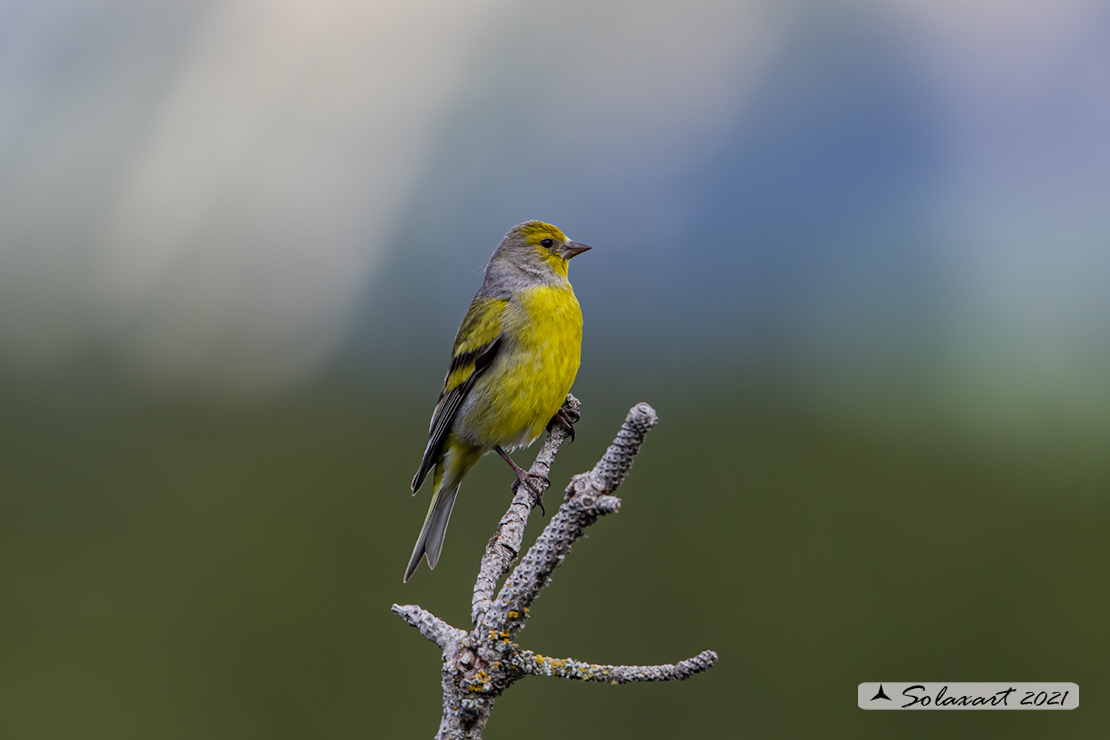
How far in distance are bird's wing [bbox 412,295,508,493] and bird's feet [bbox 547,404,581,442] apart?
2.02 ft

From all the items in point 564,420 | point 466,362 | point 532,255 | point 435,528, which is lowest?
point 435,528

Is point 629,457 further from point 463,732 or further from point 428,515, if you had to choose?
point 428,515

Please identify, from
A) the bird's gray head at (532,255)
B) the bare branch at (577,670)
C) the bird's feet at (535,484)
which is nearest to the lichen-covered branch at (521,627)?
the bare branch at (577,670)

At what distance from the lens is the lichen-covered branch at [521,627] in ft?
7.71

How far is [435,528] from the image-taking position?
5.21 m

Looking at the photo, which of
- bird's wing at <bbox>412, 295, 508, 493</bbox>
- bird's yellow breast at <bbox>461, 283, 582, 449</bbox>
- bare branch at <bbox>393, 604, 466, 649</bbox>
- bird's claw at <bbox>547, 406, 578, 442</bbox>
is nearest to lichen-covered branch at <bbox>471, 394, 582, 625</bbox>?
bare branch at <bbox>393, 604, 466, 649</bbox>

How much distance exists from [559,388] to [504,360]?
1.45 feet

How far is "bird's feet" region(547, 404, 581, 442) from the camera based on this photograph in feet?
15.7

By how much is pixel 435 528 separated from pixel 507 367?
3.58ft

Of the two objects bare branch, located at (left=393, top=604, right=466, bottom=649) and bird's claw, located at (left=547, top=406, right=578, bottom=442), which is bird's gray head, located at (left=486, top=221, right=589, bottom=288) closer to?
bird's claw, located at (left=547, top=406, right=578, bottom=442)

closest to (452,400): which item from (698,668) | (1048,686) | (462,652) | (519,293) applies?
(519,293)

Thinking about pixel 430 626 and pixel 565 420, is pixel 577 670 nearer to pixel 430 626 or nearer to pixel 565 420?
pixel 430 626

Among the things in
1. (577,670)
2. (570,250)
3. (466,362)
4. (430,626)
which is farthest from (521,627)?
(570,250)

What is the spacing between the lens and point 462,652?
2.64 meters
